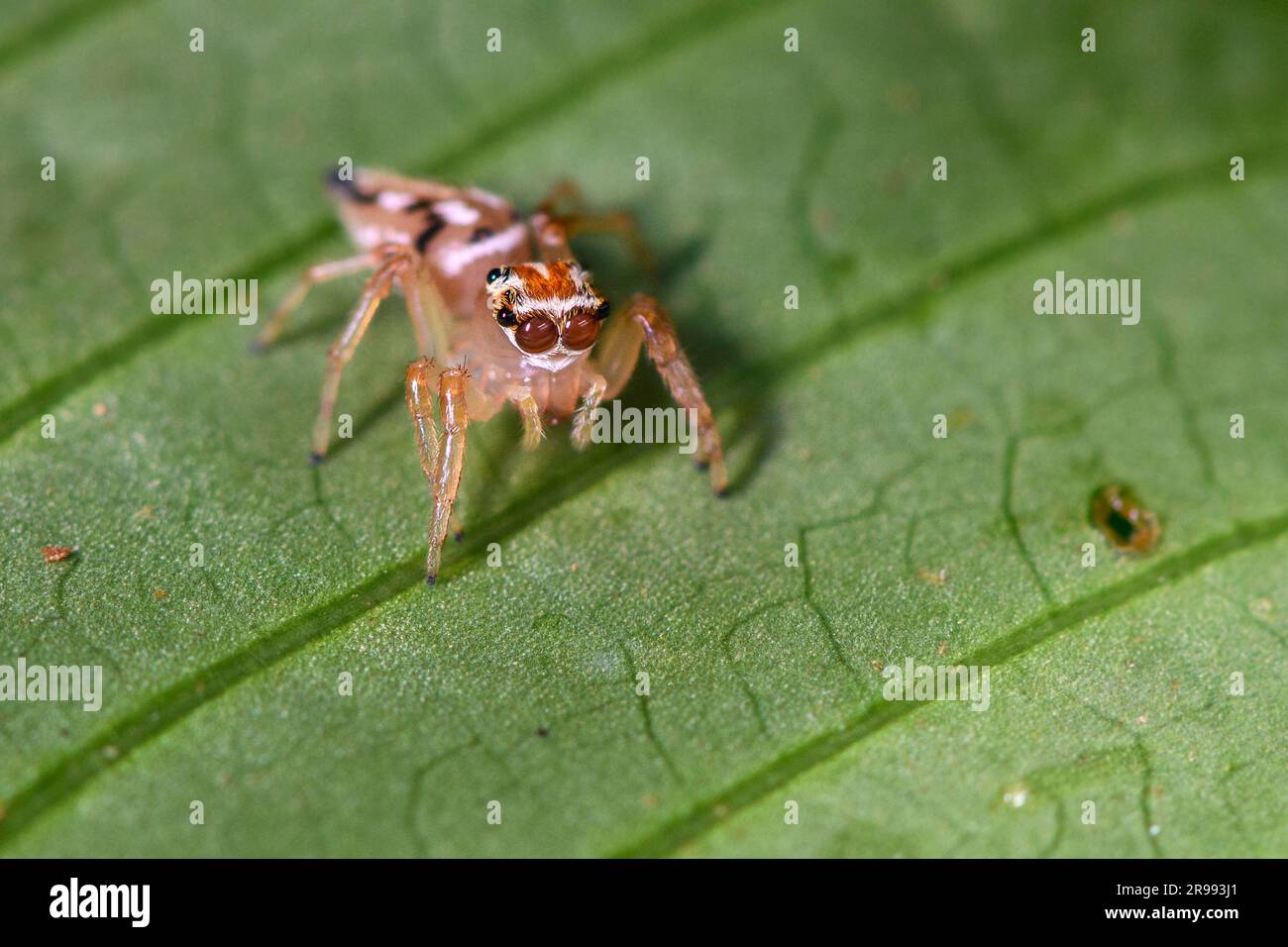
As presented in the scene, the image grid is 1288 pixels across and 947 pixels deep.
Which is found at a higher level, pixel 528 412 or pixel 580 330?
pixel 580 330

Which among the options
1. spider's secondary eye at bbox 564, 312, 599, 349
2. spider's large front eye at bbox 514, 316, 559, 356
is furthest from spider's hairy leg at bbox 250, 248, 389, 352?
spider's secondary eye at bbox 564, 312, 599, 349

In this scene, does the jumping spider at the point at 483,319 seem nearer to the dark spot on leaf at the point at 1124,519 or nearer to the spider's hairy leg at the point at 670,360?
the spider's hairy leg at the point at 670,360

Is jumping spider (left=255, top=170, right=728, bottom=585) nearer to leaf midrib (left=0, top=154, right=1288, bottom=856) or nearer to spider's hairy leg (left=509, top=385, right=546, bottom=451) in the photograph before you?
spider's hairy leg (left=509, top=385, right=546, bottom=451)

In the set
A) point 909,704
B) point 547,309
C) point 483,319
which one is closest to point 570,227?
point 483,319

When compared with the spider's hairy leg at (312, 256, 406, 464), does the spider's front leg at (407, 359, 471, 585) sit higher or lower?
lower

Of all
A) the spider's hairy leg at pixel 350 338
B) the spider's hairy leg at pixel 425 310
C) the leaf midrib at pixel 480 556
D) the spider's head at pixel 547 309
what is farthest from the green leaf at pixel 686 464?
the spider's head at pixel 547 309

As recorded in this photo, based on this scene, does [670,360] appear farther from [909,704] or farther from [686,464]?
[909,704]

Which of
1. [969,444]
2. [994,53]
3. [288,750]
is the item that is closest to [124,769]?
[288,750]
